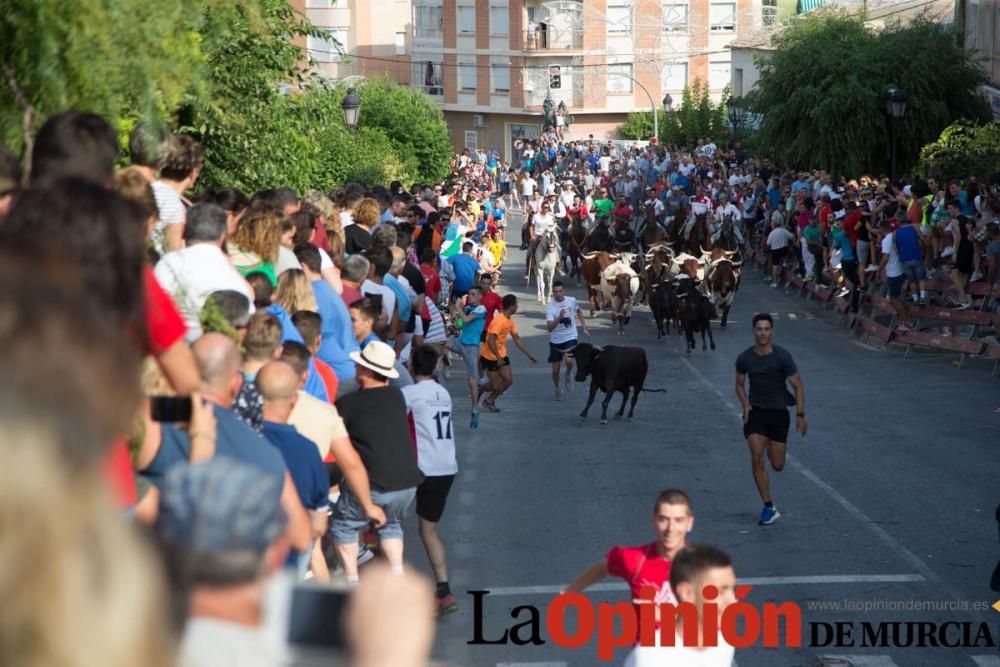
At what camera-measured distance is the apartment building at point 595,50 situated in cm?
7844

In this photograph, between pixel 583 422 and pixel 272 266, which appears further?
pixel 583 422

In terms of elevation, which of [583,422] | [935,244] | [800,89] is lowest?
[583,422]

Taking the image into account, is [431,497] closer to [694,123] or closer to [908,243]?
[908,243]

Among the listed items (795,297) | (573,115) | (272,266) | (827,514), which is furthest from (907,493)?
(573,115)

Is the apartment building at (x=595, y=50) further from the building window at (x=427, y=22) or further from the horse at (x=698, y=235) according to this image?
the horse at (x=698, y=235)

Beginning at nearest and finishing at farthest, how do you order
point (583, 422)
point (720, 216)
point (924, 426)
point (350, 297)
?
point (350, 297) < point (924, 426) < point (583, 422) < point (720, 216)

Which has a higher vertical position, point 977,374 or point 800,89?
point 800,89

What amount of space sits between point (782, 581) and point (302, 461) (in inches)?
185

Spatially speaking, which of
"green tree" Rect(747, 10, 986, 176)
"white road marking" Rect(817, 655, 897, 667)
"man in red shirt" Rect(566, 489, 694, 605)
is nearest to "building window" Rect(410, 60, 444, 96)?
"green tree" Rect(747, 10, 986, 176)

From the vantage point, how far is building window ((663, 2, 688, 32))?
78194mm

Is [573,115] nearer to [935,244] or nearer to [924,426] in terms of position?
[935,244]

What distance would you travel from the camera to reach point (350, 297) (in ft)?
39.2

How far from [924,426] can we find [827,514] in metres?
4.84

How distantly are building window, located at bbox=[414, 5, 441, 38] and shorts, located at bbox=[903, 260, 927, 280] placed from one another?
6109 centimetres
